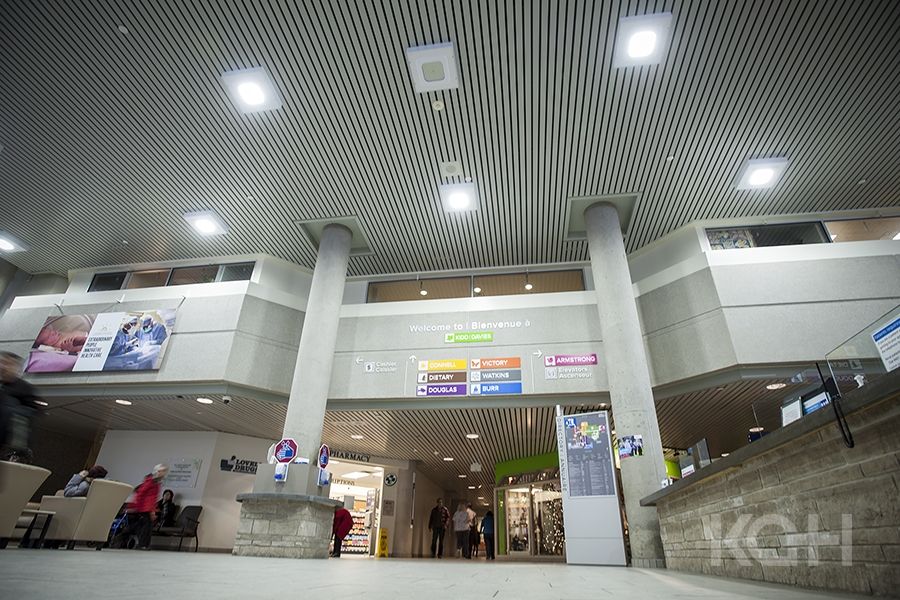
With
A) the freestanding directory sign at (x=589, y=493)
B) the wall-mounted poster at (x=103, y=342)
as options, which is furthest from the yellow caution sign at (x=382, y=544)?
the freestanding directory sign at (x=589, y=493)

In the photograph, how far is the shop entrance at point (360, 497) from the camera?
14557mm

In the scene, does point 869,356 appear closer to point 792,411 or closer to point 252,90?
point 792,411

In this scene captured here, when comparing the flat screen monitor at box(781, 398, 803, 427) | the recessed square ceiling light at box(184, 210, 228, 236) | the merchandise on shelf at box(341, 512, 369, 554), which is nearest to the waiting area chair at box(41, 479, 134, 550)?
the recessed square ceiling light at box(184, 210, 228, 236)

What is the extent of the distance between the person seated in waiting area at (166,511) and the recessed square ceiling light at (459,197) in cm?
931

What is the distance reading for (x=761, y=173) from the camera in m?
8.28

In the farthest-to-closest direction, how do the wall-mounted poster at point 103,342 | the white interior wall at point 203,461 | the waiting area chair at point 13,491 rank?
the white interior wall at point 203,461 → the wall-mounted poster at point 103,342 → the waiting area chair at point 13,491

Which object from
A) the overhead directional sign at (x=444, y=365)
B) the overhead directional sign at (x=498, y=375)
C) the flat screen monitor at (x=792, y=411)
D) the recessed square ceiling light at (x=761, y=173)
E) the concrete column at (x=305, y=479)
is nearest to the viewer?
the flat screen monitor at (x=792, y=411)

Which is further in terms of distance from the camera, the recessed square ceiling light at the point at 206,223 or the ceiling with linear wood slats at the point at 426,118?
the recessed square ceiling light at the point at 206,223

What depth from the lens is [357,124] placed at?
7539mm

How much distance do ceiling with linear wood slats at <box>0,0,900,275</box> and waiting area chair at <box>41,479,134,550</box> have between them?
5.55m

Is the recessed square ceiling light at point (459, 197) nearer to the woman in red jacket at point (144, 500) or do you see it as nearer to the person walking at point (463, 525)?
the woman in red jacket at point (144, 500)

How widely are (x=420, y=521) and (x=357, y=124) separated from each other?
45.0ft

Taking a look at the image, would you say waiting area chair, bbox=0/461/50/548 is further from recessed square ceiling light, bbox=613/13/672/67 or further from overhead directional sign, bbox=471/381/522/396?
recessed square ceiling light, bbox=613/13/672/67

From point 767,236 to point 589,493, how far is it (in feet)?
21.4
